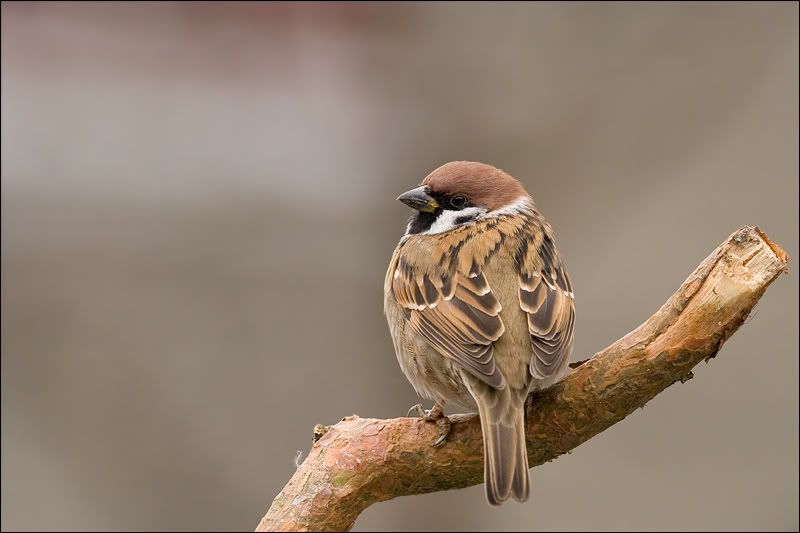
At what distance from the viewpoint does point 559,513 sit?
667cm

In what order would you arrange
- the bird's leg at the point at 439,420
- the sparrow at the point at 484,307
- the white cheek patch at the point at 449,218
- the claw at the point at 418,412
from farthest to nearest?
the white cheek patch at the point at 449,218
the claw at the point at 418,412
the bird's leg at the point at 439,420
the sparrow at the point at 484,307

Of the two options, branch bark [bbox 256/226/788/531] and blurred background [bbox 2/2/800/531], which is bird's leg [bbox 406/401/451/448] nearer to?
branch bark [bbox 256/226/788/531]

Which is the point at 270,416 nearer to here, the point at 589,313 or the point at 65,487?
the point at 65,487

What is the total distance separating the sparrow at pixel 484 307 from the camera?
2863 mm

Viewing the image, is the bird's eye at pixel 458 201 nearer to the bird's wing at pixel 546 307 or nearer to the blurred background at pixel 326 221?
the bird's wing at pixel 546 307

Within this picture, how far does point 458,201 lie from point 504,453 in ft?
4.26

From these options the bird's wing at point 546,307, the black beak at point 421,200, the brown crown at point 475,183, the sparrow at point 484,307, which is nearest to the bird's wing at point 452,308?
the sparrow at point 484,307

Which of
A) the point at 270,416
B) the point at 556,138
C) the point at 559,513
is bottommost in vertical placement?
the point at 559,513

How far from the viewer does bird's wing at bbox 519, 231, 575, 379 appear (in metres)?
2.92

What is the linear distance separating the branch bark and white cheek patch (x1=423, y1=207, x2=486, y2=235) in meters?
0.90

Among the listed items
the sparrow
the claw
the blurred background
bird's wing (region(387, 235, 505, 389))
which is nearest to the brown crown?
the sparrow

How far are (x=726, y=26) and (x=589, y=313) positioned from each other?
234 centimetres

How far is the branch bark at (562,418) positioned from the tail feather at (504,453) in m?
0.15

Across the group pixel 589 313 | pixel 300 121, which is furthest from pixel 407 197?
pixel 300 121
